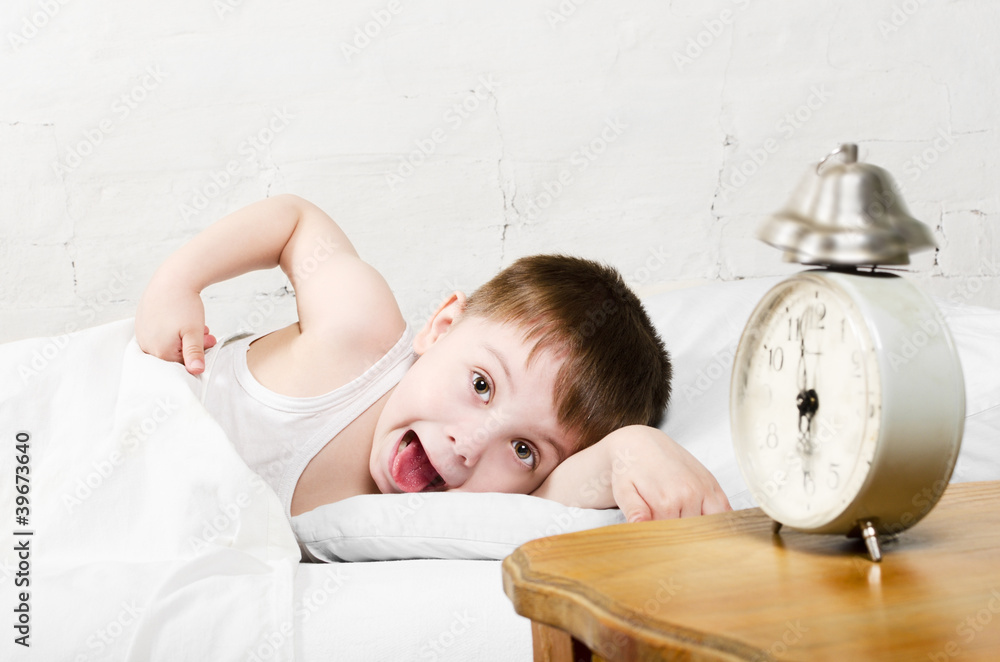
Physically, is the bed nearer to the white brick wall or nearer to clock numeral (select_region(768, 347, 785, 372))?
clock numeral (select_region(768, 347, 785, 372))

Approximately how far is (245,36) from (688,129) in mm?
949

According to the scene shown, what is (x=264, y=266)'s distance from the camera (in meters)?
1.33

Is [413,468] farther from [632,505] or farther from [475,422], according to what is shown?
[632,505]

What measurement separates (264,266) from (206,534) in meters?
0.62

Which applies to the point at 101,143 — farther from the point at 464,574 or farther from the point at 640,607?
the point at 640,607

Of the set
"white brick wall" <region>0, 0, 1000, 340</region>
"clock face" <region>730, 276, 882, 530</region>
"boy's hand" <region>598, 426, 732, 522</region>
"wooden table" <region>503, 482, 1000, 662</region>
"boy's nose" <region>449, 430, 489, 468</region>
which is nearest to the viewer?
"wooden table" <region>503, 482, 1000, 662</region>

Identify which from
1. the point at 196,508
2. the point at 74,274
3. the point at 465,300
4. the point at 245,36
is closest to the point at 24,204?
the point at 74,274

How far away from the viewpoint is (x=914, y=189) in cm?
182

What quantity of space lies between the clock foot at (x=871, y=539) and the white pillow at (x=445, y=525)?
1.26ft

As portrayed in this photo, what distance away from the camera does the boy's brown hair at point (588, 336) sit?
1084 mm

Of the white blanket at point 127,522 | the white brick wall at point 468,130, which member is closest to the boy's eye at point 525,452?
the white blanket at point 127,522

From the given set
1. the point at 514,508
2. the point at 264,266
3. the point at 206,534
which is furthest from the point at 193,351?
the point at 514,508

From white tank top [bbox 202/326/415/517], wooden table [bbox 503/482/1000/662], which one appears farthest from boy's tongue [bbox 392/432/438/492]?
wooden table [bbox 503/482/1000/662]

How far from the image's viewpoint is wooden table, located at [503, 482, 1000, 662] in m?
0.40
